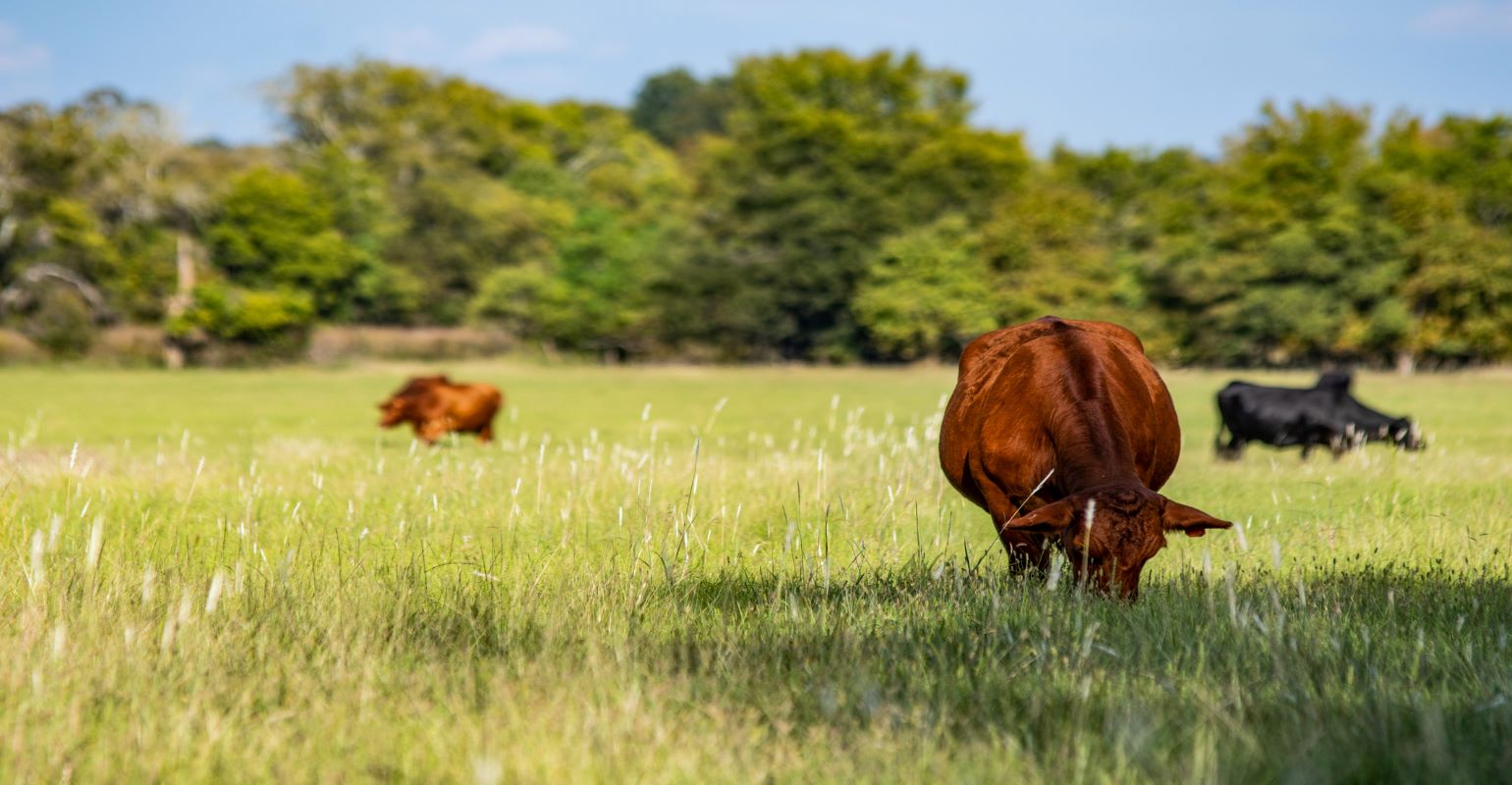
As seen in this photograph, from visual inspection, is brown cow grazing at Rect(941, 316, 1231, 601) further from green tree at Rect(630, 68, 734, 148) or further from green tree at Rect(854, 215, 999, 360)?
green tree at Rect(630, 68, 734, 148)

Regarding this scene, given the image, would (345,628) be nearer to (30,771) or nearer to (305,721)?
(305,721)

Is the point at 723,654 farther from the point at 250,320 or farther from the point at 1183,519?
the point at 250,320

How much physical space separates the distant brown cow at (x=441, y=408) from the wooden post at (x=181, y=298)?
5073 cm

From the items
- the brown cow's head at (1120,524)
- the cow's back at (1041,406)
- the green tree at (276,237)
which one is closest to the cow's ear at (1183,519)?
the brown cow's head at (1120,524)

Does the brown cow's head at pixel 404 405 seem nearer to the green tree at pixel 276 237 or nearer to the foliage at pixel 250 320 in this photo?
the foliage at pixel 250 320

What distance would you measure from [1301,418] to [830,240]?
51843 mm

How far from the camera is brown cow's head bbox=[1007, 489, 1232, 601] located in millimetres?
5359

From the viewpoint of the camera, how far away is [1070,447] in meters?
6.21

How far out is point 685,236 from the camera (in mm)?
70312

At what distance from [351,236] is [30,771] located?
76.9m

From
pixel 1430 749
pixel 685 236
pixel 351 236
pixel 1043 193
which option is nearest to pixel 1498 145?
pixel 1043 193

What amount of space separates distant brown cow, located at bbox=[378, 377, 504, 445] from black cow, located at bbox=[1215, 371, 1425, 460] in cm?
1087

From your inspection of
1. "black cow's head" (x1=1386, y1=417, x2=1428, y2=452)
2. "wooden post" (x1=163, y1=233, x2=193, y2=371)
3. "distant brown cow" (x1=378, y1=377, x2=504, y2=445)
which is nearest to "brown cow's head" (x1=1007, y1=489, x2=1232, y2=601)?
"black cow's head" (x1=1386, y1=417, x2=1428, y2=452)

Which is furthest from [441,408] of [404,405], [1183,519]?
[1183,519]
